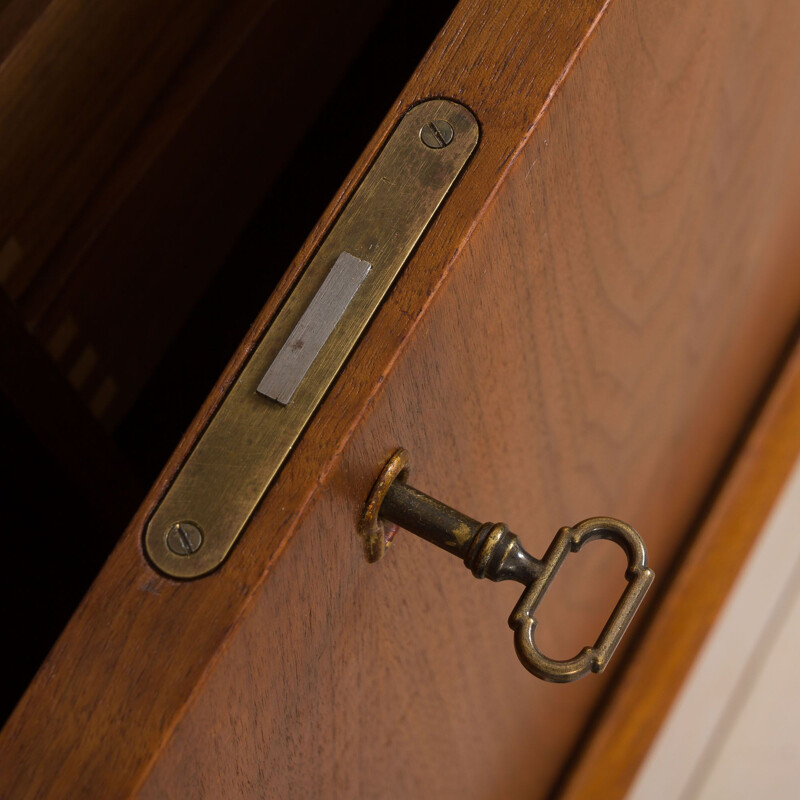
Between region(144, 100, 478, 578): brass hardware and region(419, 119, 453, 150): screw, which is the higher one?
region(419, 119, 453, 150): screw

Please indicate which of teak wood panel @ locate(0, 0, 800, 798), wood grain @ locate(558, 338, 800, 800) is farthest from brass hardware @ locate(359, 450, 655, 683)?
wood grain @ locate(558, 338, 800, 800)

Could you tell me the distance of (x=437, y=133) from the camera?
13.3 inches

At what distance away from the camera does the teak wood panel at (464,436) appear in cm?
30

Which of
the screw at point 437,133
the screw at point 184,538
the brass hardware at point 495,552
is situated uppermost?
the screw at point 437,133

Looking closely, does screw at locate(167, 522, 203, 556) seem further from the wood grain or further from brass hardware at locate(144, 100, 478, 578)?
the wood grain

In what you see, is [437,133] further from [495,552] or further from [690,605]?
[690,605]

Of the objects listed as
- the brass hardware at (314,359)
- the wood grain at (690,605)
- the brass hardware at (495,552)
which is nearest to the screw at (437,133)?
the brass hardware at (314,359)

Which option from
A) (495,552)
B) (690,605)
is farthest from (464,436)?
(690,605)

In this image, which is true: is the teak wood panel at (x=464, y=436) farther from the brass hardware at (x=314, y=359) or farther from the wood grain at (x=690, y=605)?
the wood grain at (x=690, y=605)

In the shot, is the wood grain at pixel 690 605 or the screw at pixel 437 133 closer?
the screw at pixel 437 133

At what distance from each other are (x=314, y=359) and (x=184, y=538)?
0.07m

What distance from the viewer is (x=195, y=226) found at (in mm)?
710

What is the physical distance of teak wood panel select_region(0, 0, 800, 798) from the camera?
0.97 feet

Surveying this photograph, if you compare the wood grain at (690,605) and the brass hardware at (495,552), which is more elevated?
the wood grain at (690,605)
